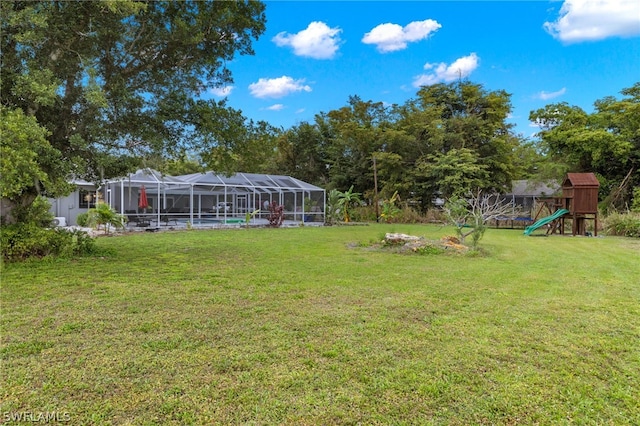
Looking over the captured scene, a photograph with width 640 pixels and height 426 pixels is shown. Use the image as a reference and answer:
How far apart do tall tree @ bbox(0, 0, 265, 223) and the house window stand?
12213 millimetres

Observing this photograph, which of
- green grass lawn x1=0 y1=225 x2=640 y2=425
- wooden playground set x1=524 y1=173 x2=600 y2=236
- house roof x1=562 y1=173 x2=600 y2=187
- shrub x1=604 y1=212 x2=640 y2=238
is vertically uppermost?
house roof x1=562 y1=173 x2=600 y2=187

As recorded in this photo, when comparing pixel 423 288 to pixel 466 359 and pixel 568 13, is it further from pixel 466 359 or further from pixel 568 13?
pixel 568 13

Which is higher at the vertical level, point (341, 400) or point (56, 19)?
point (56, 19)

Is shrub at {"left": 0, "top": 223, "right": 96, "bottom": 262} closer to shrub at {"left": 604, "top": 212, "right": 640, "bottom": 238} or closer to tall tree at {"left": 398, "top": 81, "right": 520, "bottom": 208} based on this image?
shrub at {"left": 604, "top": 212, "right": 640, "bottom": 238}

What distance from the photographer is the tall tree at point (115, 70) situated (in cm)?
610

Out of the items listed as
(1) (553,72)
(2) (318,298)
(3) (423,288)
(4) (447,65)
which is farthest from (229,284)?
(4) (447,65)

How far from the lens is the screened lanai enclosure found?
58.5ft

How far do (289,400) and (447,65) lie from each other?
27.6 m

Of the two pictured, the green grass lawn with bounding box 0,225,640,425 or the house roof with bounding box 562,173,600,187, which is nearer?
the green grass lawn with bounding box 0,225,640,425

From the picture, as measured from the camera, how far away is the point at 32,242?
23.1 feet

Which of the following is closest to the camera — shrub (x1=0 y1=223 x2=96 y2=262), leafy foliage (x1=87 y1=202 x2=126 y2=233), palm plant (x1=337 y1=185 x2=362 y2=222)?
shrub (x1=0 y1=223 x2=96 y2=262)

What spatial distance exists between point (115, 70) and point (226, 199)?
14.2 meters

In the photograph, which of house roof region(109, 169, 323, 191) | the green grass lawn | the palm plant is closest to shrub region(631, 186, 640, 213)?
the palm plant

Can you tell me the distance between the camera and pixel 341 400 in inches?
94.8
